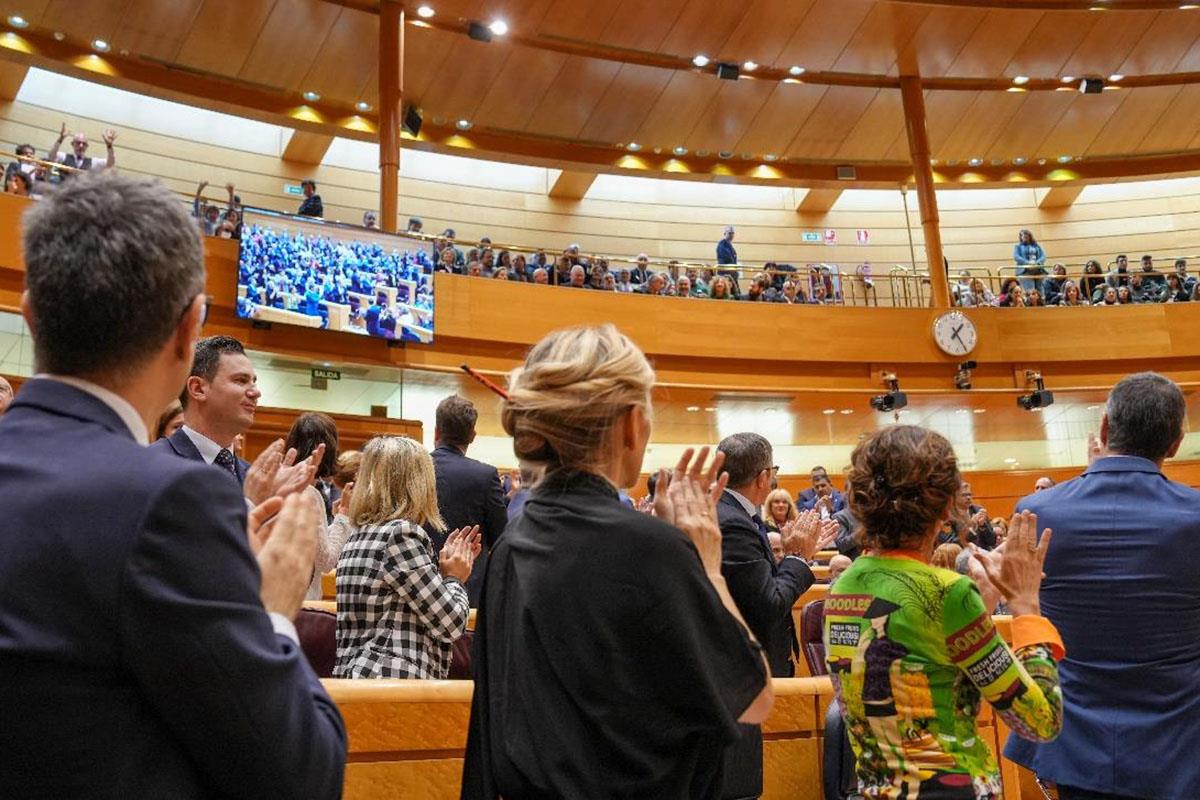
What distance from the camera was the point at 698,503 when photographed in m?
1.66

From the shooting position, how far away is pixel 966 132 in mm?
15234

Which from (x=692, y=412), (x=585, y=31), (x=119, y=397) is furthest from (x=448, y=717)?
(x=585, y=31)

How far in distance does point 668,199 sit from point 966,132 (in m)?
4.76

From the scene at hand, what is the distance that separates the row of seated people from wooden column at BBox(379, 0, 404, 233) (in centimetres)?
809

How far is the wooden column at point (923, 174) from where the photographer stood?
13867 millimetres

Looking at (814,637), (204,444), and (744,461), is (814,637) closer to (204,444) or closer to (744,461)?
(744,461)

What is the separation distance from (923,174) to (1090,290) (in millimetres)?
3078

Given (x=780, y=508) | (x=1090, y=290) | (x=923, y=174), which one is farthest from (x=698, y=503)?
(x=1090, y=290)

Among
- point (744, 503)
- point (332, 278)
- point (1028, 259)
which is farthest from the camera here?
point (1028, 259)

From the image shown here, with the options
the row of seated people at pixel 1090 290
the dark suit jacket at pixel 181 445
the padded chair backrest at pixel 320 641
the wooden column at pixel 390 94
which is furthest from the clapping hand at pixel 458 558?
the row of seated people at pixel 1090 290

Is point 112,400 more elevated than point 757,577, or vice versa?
point 112,400

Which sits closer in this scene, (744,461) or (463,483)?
(744,461)

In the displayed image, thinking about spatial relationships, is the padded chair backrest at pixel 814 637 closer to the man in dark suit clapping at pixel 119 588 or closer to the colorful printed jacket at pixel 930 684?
the colorful printed jacket at pixel 930 684

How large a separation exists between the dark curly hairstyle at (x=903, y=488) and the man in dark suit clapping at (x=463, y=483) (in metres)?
2.16
